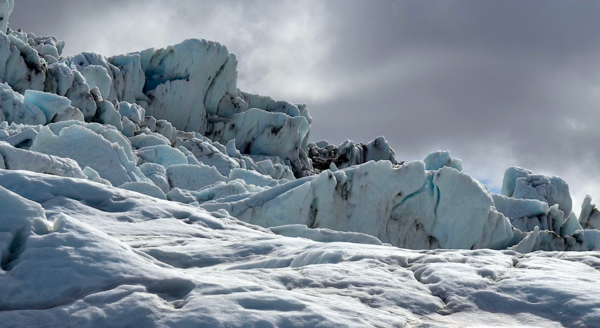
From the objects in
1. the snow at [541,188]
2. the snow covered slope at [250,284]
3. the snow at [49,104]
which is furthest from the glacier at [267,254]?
the snow at [541,188]

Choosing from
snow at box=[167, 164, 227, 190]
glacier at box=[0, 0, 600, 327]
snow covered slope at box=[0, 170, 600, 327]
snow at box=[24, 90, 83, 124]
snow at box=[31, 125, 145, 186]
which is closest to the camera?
snow covered slope at box=[0, 170, 600, 327]

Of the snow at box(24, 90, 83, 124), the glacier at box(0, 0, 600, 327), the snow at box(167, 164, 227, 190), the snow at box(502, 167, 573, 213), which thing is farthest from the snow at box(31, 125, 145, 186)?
the snow at box(502, 167, 573, 213)

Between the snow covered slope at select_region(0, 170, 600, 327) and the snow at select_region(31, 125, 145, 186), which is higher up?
the snow at select_region(31, 125, 145, 186)

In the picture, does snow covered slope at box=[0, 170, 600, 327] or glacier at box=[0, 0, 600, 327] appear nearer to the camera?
snow covered slope at box=[0, 170, 600, 327]

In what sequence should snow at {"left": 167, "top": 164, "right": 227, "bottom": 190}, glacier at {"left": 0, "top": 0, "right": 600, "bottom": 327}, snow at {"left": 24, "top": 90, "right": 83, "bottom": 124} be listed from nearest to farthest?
glacier at {"left": 0, "top": 0, "right": 600, "bottom": 327}
snow at {"left": 167, "top": 164, "right": 227, "bottom": 190}
snow at {"left": 24, "top": 90, "right": 83, "bottom": 124}

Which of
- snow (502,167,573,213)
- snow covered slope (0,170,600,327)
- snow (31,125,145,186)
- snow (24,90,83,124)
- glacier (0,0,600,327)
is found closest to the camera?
snow covered slope (0,170,600,327)

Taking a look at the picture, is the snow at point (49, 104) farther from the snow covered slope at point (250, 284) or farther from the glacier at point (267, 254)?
the snow covered slope at point (250, 284)

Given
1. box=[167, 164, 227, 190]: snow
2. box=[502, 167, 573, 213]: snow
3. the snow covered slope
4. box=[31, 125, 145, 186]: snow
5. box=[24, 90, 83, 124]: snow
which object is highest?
box=[502, 167, 573, 213]: snow

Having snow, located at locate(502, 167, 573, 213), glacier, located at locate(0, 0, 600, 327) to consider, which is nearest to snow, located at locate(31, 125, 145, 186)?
glacier, located at locate(0, 0, 600, 327)

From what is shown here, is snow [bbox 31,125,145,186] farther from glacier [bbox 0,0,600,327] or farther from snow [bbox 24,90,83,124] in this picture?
snow [bbox 24,90,83,124]

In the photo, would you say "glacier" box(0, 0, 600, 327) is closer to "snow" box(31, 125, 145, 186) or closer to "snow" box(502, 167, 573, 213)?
"snow" box(31, 125, 145, 186)

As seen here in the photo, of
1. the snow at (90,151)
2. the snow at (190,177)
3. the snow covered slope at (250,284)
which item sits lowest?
the snow covered slope at (250,284)

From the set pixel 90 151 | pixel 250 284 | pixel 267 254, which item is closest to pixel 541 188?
pixel 90 151

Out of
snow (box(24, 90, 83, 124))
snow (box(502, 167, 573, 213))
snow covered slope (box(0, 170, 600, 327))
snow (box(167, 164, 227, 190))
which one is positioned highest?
snow (box(502, 167, 573, 213))
